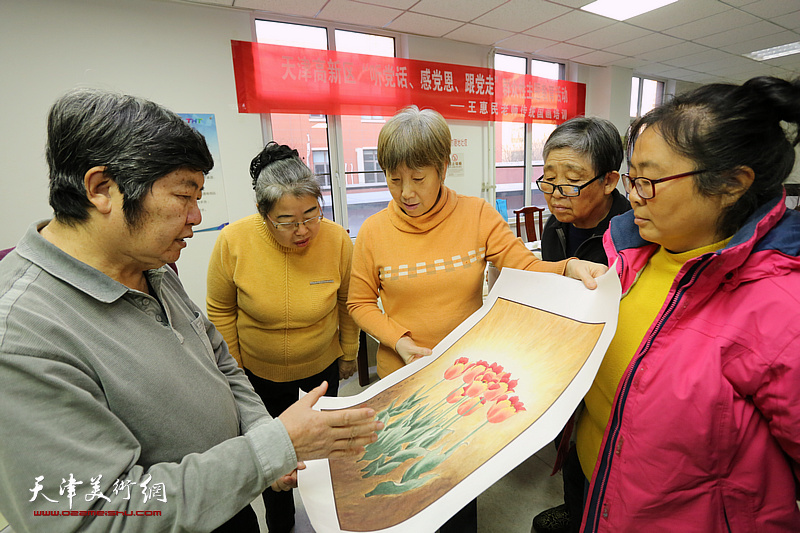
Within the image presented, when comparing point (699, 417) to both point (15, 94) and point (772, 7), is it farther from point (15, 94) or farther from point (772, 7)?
point (772, 7)

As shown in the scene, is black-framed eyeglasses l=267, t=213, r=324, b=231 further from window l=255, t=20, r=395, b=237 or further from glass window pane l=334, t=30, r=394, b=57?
glass window pane l=334, t=30, r=394, b=57

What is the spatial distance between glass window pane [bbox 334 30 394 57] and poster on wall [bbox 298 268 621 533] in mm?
3748

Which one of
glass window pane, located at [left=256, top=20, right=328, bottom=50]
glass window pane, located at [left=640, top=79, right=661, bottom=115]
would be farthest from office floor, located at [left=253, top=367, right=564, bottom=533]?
glass window pane, located at [left=640, top=79, right=661, bottom=115]

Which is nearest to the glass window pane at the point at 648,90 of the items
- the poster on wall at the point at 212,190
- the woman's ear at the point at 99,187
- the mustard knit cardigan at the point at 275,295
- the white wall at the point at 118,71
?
the white wall at the point at 118,71

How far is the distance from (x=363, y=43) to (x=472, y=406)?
4.29m

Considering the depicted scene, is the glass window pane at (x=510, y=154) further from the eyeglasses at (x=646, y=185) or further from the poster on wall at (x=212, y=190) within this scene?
the eyeglasses at (x=646, y=185)

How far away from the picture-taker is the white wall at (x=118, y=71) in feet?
8.57

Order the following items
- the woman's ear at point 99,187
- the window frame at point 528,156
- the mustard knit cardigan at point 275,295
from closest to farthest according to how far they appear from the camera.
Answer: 1. the woman's ear at point 99,187
2. the mustard knit cardigan at point 275,295
3. the window frame at point 528,156

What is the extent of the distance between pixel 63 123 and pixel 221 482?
63 cm

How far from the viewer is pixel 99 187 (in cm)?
64

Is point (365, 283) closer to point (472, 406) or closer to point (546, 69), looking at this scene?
point (472, 406)

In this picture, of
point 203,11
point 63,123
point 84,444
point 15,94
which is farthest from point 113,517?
point 203,11

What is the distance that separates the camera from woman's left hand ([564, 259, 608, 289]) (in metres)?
0.84

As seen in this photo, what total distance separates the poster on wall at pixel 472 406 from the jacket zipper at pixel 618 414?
0.30 feet
